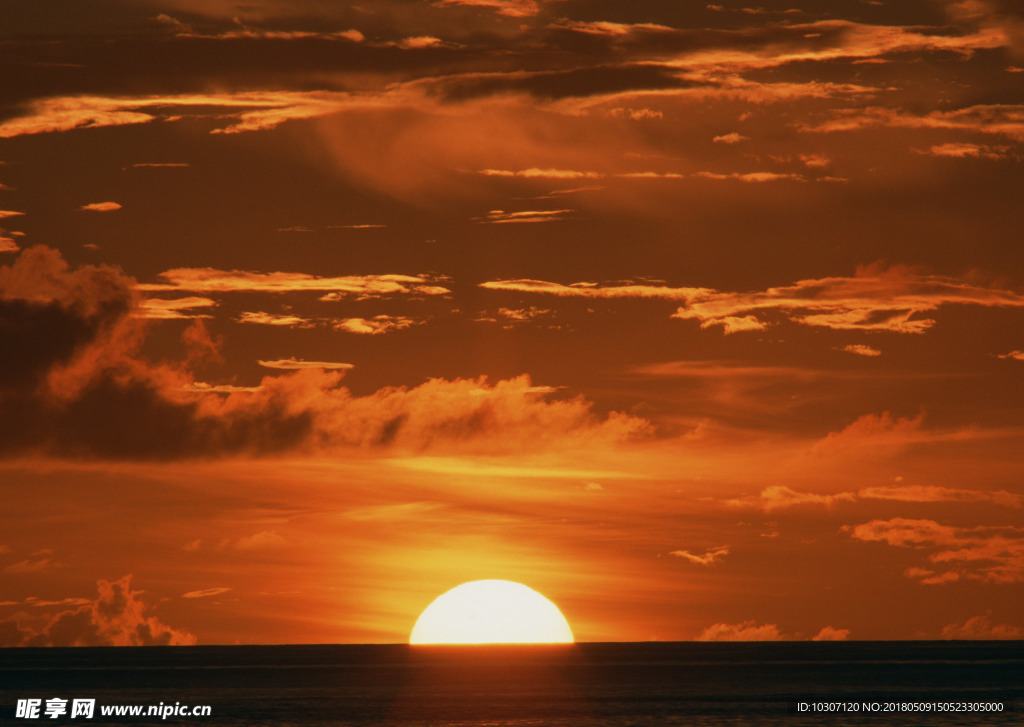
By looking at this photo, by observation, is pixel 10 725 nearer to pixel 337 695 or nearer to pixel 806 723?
pixel 337 695

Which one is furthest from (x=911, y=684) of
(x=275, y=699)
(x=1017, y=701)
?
(x=275, y=699)

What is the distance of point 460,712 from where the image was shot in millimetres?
123000

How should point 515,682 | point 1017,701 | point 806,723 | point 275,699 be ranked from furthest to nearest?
point 515,682 < point 275,699 < point 1017,701 < point 806,723

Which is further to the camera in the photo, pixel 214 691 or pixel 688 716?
pixel 214 691

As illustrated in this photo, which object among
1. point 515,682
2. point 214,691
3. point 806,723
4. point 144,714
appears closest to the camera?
point 806,723

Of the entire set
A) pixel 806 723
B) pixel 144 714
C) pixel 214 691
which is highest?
pixel 214 691

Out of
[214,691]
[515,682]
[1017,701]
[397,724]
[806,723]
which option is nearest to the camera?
[806,723]

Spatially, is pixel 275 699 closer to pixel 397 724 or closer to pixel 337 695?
pixel 337 695

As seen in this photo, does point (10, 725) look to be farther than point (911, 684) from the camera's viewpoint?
No

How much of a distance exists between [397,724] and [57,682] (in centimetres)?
10576

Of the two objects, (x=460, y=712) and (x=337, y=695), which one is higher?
(x=337, y=695)

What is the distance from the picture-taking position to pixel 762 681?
635 ft

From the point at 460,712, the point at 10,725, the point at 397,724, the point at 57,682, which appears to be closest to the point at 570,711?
the point at 460,712

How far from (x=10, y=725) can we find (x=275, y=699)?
46162 millimetres
